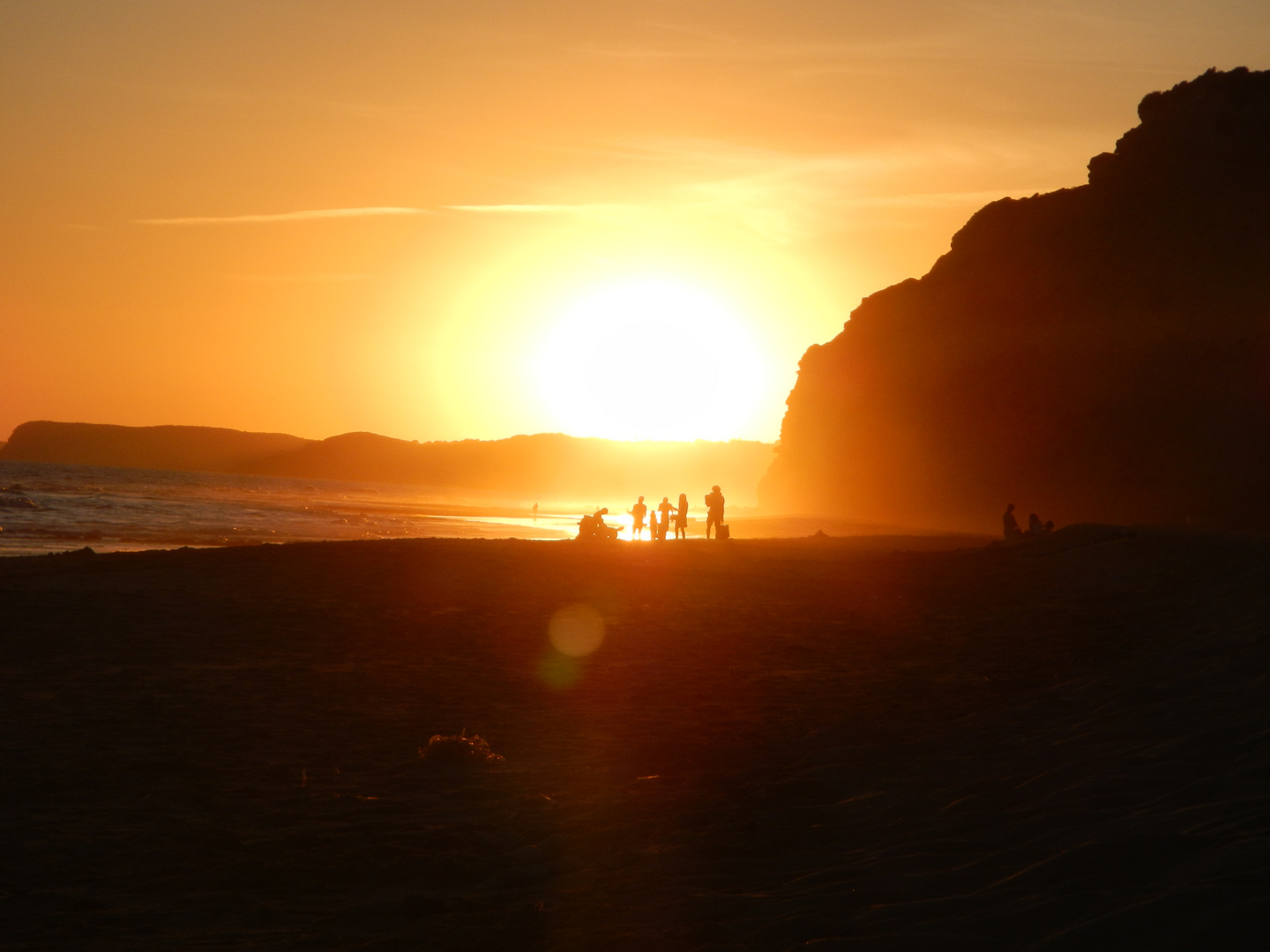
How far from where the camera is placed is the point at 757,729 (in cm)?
805

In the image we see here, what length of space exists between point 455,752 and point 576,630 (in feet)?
19.9

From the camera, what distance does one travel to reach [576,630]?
13.2 m

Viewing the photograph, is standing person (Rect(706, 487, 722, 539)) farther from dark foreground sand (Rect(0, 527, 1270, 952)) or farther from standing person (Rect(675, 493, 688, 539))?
dark foreground sand (Rect(0, 527, 1270, 952))

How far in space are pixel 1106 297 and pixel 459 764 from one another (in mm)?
51240

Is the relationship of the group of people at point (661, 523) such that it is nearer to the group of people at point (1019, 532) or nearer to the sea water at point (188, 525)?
the group of people at point (1019, 532)

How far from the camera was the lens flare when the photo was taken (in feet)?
39.3

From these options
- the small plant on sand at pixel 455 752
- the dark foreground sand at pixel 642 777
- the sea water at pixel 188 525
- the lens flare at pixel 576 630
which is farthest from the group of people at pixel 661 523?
the small plant on sand at pixel 455 752

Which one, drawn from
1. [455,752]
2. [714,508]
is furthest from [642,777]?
[714,508]

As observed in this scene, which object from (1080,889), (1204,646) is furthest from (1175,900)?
(1204,646)

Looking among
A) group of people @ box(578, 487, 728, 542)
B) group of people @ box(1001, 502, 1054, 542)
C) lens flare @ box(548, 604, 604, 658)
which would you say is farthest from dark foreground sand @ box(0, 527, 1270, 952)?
group of people @ box(578, 487, 728, 542)

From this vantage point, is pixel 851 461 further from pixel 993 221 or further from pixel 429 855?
pixel 429 855

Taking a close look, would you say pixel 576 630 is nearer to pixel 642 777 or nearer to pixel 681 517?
pixel 642 777

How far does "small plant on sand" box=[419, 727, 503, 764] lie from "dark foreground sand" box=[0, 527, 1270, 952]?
0.14m

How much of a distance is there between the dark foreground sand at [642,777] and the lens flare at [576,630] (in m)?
0.29
